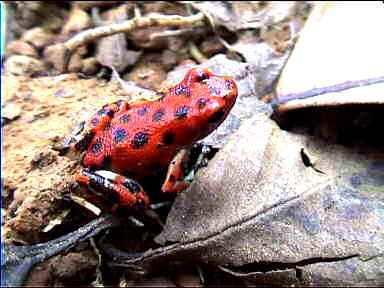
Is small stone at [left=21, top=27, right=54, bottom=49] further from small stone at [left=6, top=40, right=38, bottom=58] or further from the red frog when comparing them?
the red frog

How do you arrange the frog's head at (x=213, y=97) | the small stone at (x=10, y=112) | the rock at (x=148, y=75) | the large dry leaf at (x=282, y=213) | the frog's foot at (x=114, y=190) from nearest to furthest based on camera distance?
the large dry leaf at (x=282, y=213), the frog's head at (x=213, y=97), the frog's foot at (x=114, y=190), the small stone at (x=10, y=112), the rock at (x=148, y=75)

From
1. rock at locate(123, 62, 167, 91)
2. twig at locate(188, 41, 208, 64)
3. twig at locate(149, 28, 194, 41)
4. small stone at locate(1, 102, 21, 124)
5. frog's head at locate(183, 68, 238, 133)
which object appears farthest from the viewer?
twig at locate(149, 28, 194, 41)

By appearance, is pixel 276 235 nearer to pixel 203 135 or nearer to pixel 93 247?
pixel 203 135

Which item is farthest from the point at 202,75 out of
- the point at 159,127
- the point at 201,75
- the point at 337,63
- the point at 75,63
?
the point at 75,63

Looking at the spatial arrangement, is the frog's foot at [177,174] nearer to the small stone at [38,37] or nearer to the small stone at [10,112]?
the small stone at [10,112]

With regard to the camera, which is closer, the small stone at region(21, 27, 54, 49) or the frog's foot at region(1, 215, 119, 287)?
the frog's foot at region(1, 215, 119, 287)

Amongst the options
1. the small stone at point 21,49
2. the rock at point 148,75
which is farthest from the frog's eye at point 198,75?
the small stone at point 21,49

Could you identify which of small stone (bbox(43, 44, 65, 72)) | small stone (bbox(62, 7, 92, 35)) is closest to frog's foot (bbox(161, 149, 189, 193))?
small stone (bbox(43, 44, 65, 72))

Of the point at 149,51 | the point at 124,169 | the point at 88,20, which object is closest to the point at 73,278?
the point at 124,169
